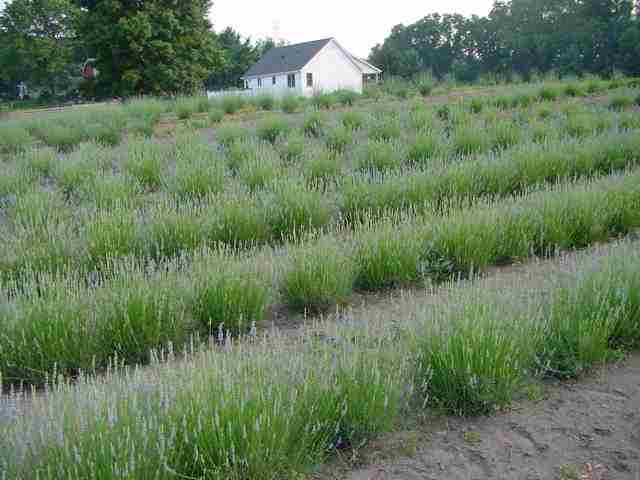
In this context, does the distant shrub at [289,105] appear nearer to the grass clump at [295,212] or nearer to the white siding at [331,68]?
the grass clump at [295,212]

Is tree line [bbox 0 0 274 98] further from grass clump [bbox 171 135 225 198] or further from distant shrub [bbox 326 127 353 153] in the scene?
grass clump [bbox 171 135 225 198]

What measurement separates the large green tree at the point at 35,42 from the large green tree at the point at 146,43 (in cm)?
2973

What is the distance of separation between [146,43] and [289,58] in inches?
921

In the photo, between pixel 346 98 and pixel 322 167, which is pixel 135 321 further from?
pixel 346 98

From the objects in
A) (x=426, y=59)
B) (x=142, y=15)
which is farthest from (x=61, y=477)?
(x=426, y=59)

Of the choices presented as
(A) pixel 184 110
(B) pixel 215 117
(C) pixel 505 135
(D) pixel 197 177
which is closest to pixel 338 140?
(C) pixel 505 135

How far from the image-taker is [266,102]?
16.5m

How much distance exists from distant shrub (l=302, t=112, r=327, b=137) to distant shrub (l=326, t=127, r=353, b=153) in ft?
2.57

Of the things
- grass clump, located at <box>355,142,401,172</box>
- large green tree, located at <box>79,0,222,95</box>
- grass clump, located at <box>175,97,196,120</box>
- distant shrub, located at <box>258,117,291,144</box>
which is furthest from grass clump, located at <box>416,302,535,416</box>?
large green tree, located at <box>79,0,222,95</box>

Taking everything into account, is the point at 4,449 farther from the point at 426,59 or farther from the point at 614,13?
the point at 426,59

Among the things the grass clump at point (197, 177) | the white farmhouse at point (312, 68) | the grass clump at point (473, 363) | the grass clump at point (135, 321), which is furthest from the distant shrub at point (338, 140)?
the white farmhouse at point (312, 68)

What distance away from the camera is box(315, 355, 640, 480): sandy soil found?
2.71 m

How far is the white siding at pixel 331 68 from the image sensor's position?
4512 centimetres

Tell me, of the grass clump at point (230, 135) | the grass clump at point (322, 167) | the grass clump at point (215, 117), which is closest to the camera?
the grass clump at point (322, 167)
